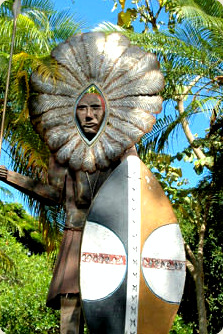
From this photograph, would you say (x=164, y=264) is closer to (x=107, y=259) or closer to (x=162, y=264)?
(x=162, y=264)

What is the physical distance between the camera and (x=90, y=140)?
21.1ft

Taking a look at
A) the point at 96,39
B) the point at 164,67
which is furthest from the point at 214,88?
the point at 96,39

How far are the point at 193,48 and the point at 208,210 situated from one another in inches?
138

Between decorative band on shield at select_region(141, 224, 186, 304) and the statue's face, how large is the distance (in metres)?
1.16

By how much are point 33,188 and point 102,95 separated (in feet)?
3.55

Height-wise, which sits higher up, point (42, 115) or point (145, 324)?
point (42, 115)

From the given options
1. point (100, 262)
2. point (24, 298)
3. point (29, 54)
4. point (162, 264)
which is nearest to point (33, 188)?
point (100, 262)

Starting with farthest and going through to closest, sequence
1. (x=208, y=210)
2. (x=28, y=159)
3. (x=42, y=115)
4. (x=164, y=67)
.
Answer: (x=208, y=210)
(x=164, y=67)
(x=28, y=159)
(x=42, y=115)

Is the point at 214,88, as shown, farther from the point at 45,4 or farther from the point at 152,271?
the point at 152,271

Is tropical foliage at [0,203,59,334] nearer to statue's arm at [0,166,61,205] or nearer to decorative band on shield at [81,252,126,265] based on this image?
statue's arm at [0,166,61,205]

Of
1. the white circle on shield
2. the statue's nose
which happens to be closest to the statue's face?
the statue's nose

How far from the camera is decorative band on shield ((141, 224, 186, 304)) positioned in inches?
225

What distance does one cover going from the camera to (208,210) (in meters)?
12.5

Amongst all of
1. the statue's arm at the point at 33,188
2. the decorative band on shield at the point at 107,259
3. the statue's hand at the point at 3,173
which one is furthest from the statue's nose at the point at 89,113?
the decorative band on shield at the point at 107,259
